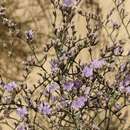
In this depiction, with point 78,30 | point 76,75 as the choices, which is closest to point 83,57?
point 78,30

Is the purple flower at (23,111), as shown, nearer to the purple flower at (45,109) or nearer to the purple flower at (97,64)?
the purple flower at (45,109)

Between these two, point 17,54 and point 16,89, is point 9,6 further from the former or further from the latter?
point 16,89

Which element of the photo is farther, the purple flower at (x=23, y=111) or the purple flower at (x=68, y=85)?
the purple flower at (x=23, y=111)

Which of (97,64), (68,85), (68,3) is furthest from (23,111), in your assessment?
(68,3)

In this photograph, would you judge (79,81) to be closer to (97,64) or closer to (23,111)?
(97,64)

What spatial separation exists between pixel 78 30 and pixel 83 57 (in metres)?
0.15

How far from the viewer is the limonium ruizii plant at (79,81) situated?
7.70 ft

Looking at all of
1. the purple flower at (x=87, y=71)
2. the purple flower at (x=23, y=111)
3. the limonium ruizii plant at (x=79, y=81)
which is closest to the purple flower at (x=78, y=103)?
the limonium ruizii plant at (x=79, y=81)

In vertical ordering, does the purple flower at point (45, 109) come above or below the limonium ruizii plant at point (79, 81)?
below

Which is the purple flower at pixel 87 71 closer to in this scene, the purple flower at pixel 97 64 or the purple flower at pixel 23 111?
the purple flower at pixel 97 64

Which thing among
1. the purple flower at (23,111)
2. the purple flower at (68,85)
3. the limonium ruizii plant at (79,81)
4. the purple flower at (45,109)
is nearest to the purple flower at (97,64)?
the limonium ruizii plant at (79,81)

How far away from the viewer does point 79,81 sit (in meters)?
2.33

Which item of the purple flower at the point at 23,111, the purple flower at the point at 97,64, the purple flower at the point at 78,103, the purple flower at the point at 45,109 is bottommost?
the purple flower at the point at 78,103

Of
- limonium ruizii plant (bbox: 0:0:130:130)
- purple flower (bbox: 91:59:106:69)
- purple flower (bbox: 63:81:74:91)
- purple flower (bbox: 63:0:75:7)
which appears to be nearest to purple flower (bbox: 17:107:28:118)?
limonium ruizii plant (bbox: 0:0:130:130)
